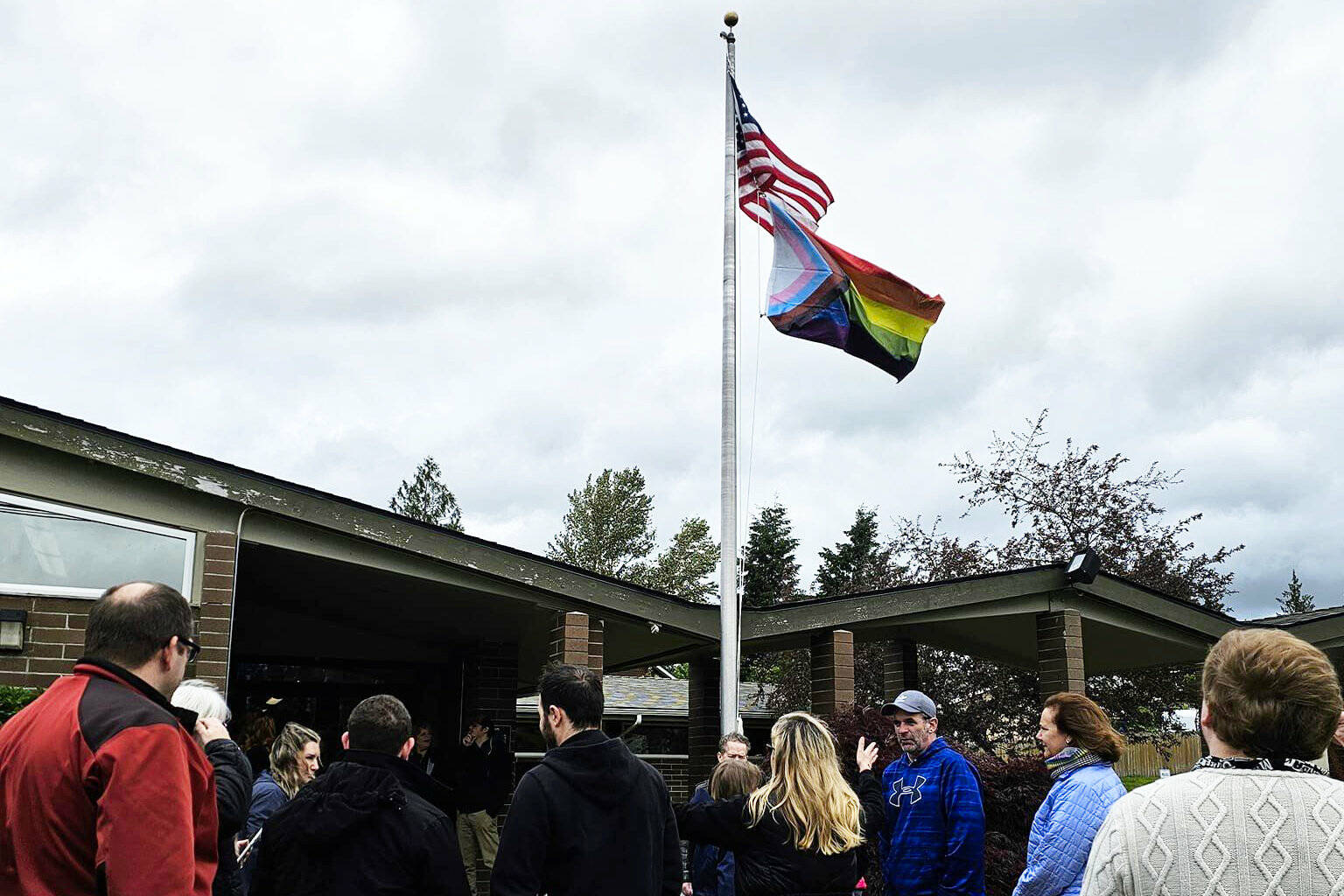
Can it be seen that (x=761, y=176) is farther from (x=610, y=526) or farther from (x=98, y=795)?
(x=610, y=526)

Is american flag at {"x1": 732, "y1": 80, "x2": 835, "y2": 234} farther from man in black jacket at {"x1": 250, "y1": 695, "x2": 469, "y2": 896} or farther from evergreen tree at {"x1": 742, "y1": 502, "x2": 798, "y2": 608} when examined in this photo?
evergreen tree at {"x1": 742, "y1": 502, "x2": 798, "y2": 608}

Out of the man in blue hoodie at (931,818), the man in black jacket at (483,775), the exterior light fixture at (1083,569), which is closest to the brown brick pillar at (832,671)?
the exterior light fixture at (1083,569)

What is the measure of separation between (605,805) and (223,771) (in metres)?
1.38

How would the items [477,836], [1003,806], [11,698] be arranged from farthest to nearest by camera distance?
[477,836] → [1003,806] → [11,698]

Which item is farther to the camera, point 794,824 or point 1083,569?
point 1083,569

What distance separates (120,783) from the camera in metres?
2.78

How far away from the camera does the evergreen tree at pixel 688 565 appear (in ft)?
181

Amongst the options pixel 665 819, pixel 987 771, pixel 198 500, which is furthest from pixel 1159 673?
pixel 665 819

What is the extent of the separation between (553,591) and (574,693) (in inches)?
262

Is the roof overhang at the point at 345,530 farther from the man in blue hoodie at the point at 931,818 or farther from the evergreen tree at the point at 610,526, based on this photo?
the evergreen tree at the point at 610,526

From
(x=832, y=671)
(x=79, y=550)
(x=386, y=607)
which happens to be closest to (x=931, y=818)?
(x=79, y=550)

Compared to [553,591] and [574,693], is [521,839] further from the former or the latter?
[553,591]

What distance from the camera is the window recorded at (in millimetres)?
8516

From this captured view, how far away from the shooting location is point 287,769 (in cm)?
575
